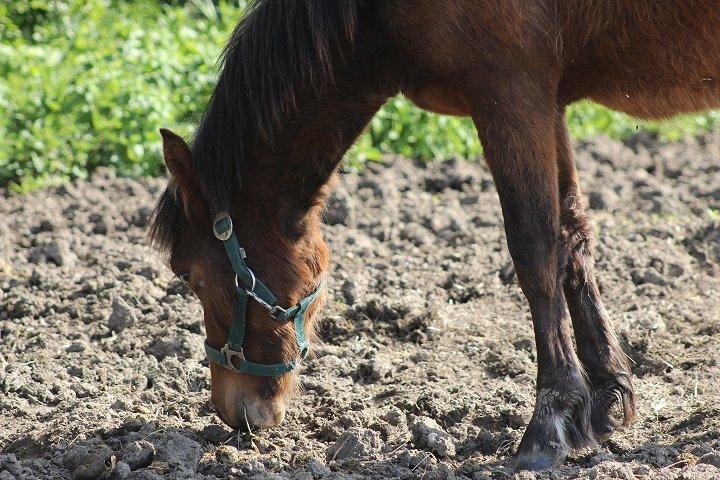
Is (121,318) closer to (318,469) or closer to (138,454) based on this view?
(138,454)

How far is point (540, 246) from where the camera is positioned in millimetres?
4043

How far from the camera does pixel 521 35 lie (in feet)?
12.9

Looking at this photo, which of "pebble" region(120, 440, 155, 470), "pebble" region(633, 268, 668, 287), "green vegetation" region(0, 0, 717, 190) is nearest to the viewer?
"pebble" region(120, 440, 155, 470)

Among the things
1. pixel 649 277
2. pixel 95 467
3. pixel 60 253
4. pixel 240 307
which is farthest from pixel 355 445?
pixel 60 253

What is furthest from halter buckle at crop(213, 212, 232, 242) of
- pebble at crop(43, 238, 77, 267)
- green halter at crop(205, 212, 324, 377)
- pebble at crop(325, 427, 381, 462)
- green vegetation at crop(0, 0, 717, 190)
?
green vegetation at crop(0, 0, 717, 190)

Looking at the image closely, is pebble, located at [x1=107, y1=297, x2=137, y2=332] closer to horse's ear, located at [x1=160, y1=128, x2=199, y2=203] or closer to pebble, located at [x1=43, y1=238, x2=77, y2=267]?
pebble, located at [x1=43, y1=238, x2=77, y2=267]

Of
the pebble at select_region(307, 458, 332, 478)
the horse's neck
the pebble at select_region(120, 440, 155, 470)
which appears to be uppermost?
the horse's neck

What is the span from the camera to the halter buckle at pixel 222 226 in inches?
168

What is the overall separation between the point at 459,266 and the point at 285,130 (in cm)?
234

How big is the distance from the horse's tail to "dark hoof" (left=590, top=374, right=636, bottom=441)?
5.76ft

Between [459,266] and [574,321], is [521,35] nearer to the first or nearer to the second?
[574,321]

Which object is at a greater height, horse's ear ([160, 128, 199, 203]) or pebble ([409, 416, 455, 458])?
horse's ear ([160, 128, 199, 203])

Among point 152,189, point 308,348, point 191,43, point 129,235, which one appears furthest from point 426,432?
point 191,43

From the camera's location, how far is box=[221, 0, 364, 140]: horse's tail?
408 centimetres
